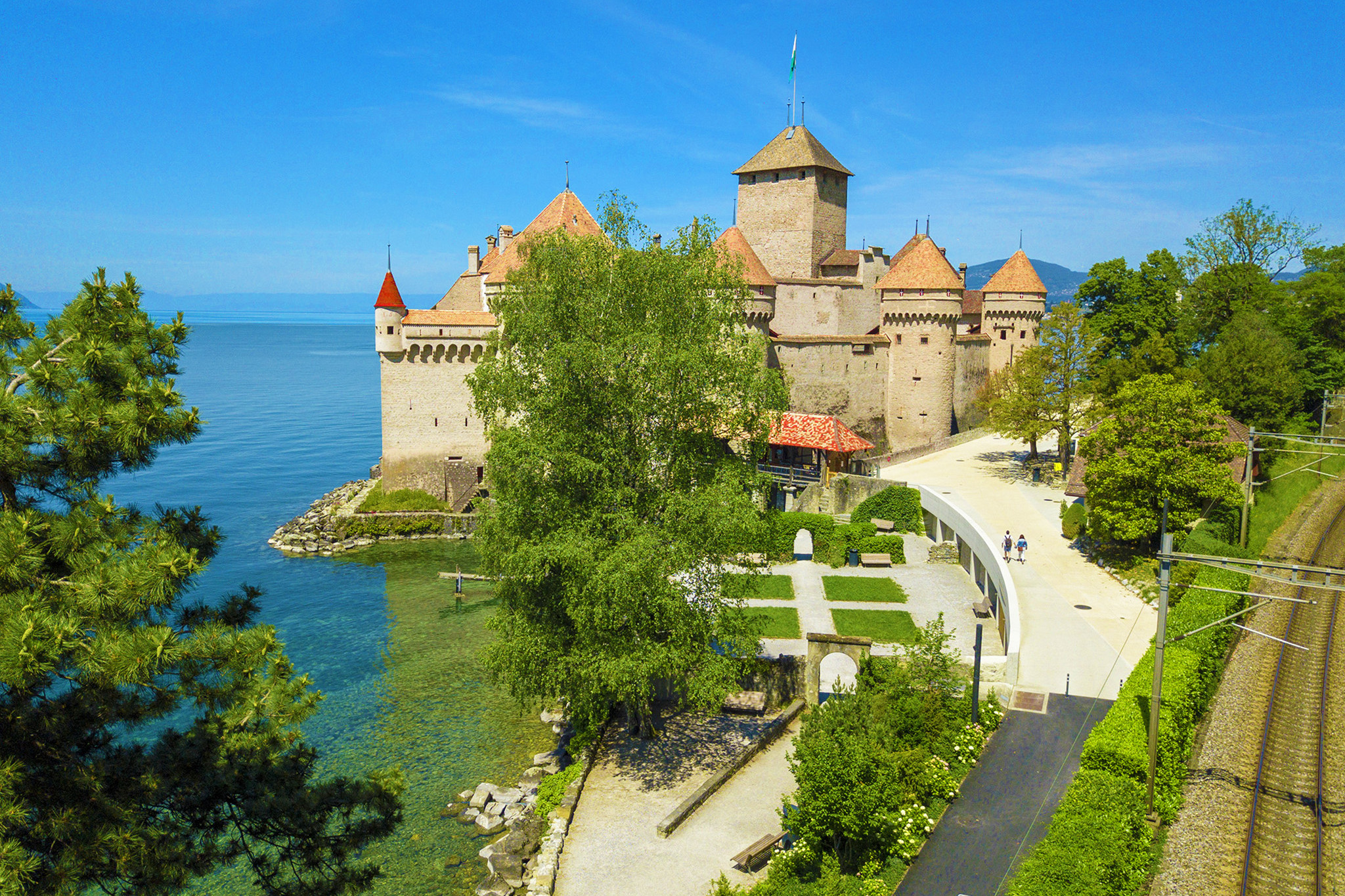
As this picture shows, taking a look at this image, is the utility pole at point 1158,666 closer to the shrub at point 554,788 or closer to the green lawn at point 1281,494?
the shrub at point 554,788

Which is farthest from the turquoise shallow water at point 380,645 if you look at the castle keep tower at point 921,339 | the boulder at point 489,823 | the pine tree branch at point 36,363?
the castle keep tower at point 921,339

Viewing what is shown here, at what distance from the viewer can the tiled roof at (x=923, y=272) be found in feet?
164

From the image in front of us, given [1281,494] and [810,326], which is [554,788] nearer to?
[1281,494]

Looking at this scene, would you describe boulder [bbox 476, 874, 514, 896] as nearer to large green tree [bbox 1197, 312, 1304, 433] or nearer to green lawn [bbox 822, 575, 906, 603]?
green lawn [bbox 822, 575, 906, 603]

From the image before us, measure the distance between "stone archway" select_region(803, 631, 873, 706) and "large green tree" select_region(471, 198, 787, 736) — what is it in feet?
6.94

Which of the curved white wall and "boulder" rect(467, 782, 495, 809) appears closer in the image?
"boulder" rect(467, 782, 495, 809)

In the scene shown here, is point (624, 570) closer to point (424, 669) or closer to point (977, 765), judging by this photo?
point (977, 765)

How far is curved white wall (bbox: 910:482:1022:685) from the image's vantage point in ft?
76.7

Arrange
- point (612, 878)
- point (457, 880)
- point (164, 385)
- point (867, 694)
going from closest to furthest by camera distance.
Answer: point (164, 385), point (612, 878), point (457, 880), point (867, 694)

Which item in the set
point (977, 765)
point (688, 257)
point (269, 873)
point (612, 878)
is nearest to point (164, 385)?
point (269, 873)

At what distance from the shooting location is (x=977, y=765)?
18.6 m

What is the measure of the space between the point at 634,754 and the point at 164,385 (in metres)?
15.7

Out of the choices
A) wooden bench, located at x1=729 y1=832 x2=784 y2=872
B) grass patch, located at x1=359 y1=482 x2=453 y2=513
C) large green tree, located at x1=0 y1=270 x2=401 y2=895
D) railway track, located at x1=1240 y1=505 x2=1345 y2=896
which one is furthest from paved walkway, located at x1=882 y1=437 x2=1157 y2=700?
grass patch, located at x1=359 y1=482 x2=453 y2=513

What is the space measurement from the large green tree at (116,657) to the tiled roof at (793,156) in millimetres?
47713
